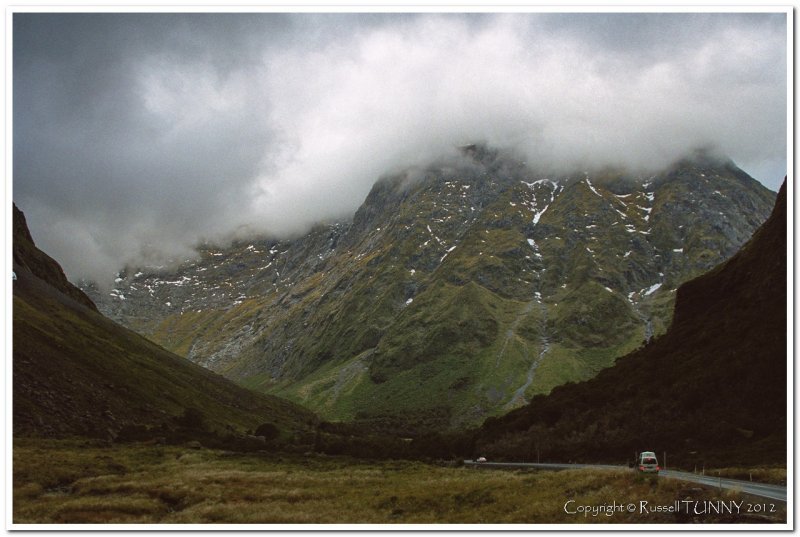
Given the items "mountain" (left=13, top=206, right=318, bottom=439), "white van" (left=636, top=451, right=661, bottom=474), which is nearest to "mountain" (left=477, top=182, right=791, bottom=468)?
"white van" (left=636, top=451, right=661, bottom=474)

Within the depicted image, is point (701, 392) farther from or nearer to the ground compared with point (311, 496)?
farther from the ground

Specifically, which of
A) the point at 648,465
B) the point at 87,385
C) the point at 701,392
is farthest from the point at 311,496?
the point at 87,385

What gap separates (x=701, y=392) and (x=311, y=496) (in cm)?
6876

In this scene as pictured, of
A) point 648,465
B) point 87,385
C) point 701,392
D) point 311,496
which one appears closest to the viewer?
point 648,465

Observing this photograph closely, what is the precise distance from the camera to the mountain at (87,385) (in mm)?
108875

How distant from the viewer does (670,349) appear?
11694cm

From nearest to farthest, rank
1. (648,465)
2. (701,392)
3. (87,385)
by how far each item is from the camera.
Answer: (648,465) → (701,392) → (87,385)

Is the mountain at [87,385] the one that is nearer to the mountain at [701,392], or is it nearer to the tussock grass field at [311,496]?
the tussock grass field at [311,496]

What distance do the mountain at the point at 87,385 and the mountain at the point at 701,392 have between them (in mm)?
73207

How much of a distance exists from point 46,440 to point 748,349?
10528cm

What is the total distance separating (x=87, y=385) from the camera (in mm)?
128875

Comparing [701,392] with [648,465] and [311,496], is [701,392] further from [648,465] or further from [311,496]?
[311,496]

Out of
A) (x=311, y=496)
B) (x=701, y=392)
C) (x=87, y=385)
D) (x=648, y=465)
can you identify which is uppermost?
(x=87, y=385)
